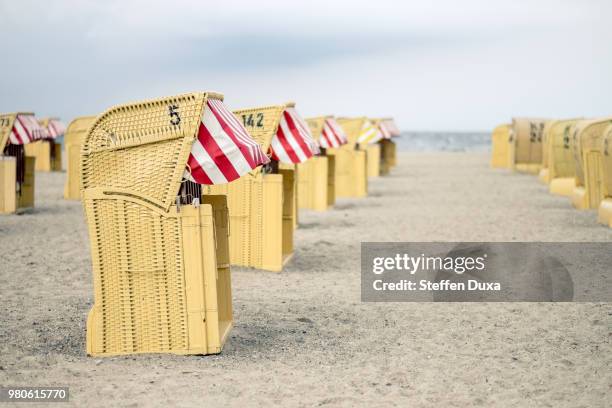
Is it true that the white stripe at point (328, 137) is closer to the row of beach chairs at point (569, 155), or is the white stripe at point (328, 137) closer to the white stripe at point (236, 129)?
the row of beach chairs at point (569, 155)

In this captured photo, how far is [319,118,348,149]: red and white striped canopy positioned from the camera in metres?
19.0

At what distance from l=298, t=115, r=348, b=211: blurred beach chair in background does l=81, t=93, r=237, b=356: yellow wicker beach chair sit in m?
12.1

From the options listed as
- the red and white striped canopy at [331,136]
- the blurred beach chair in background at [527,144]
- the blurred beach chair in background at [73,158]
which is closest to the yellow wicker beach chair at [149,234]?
the red and white striped canopy at [331,136]

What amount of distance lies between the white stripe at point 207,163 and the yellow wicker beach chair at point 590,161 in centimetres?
1175

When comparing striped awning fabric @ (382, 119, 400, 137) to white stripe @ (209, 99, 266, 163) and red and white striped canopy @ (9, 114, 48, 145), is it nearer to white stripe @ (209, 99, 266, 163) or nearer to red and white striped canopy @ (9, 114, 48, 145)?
red and white striped canopy @ (9, 114, 48, 145)

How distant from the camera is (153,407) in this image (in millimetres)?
5445

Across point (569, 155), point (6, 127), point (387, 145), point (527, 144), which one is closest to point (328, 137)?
point (6, 127)

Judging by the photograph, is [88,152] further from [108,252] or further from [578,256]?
[578,256]

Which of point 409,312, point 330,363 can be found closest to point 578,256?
point 409,312

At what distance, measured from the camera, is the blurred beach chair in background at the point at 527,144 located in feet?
110

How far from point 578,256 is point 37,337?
22.3 feet

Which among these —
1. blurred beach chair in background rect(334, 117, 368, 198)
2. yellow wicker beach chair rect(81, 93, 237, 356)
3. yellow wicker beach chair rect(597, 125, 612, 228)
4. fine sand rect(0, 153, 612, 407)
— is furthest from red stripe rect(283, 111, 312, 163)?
blurred beach chair in background rect(334, 117, 368, 198)

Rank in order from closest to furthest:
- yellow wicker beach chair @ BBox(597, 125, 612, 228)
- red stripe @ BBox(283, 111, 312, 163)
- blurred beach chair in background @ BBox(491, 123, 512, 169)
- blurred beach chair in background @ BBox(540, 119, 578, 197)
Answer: red stripe @ BBox(283, 111, 312, 163), yellow wicker beach chair @ BBox(597, 125, 612, 228), blurred beach chair in background @ BBox(540, 119, 578, 197), blurred beach chair in background @ BBox(491, 123, 512, 169)

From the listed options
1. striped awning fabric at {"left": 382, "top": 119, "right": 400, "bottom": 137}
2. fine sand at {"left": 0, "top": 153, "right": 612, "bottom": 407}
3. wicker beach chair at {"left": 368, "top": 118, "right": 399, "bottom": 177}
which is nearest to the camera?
fine sand at {"left": 0, "top": 153, "right": 612, "bottom": 407}
